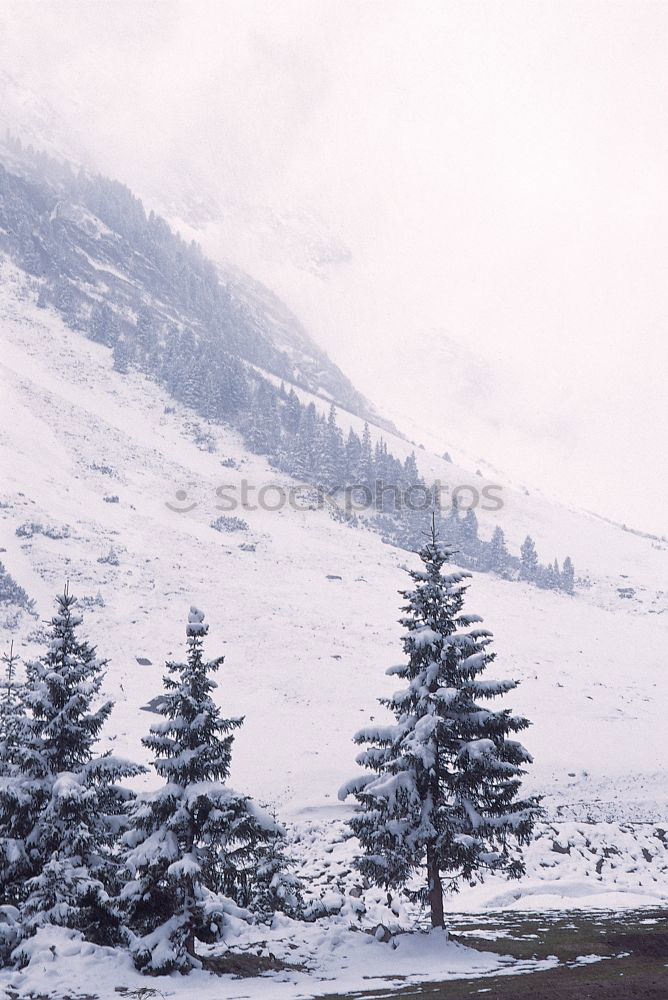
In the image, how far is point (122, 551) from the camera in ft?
197

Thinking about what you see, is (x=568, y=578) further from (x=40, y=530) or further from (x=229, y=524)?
(x=40, y=530)

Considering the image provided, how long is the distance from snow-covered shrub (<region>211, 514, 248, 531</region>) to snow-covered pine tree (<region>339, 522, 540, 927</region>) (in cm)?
5853

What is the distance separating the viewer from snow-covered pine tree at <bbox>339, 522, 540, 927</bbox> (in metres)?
14.2

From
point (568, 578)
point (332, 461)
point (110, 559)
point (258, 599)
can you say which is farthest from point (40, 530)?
point (568, 578)

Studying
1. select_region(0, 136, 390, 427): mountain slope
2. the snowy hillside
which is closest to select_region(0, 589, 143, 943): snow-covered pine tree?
the snowy hillside

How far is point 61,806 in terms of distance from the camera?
12.9 meters

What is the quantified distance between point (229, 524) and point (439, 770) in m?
60.5

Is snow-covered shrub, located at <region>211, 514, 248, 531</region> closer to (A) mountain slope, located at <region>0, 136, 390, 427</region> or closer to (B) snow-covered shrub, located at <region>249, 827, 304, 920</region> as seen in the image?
(A) mountain slope, located at <region>0, 136, 390, 427</region>

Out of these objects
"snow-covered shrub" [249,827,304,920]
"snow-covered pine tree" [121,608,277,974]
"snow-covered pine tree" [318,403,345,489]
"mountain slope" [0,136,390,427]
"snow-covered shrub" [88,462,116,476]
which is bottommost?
"snow-covered shrub" [249,827,304,920]

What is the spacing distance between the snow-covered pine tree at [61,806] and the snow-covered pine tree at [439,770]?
467 cm

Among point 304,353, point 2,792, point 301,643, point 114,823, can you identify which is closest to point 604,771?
point 301,643

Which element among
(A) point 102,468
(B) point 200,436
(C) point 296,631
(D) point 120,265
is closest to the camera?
(C) point 296,631

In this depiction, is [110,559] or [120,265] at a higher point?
[120,265]

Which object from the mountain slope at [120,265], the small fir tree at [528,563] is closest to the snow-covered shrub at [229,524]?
the small fir tree at [528,563]
